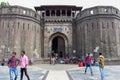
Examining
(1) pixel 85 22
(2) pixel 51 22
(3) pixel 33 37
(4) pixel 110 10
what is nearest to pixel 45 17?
(2) pixel 51 22

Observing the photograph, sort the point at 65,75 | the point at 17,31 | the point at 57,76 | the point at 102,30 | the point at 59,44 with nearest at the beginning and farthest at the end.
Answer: the point at 57,76 < the point at 65,75 < the point at 17,31 < the point at 102,30 < the point at 59,44

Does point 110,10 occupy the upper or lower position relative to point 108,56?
upper

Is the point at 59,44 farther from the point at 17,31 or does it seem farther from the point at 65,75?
the point at 65,75

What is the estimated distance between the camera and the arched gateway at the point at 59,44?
103 ft

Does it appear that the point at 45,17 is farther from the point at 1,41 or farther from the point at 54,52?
the point at 1,41

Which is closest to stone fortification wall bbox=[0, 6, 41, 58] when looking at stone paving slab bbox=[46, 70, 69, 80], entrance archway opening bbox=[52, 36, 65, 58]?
entrance archway opening bbox=[52, 36, 65, 58]

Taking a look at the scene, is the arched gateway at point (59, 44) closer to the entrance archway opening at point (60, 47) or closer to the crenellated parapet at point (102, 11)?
the entrance archway opening at point (60, 47)

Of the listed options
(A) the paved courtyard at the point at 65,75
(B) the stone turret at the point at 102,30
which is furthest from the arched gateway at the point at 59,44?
(A) the paved courtyard at the point at 65,75

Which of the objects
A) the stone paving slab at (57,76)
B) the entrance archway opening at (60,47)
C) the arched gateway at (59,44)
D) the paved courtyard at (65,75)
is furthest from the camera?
the entrance archway opening at (60,47)

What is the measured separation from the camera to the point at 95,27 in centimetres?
2755

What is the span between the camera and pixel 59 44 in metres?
32.2

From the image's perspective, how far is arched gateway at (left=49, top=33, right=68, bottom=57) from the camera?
3134 cm

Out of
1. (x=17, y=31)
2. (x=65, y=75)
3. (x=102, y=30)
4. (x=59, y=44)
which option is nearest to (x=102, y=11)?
(x=102, y=30)

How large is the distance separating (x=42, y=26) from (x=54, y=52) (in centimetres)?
512
